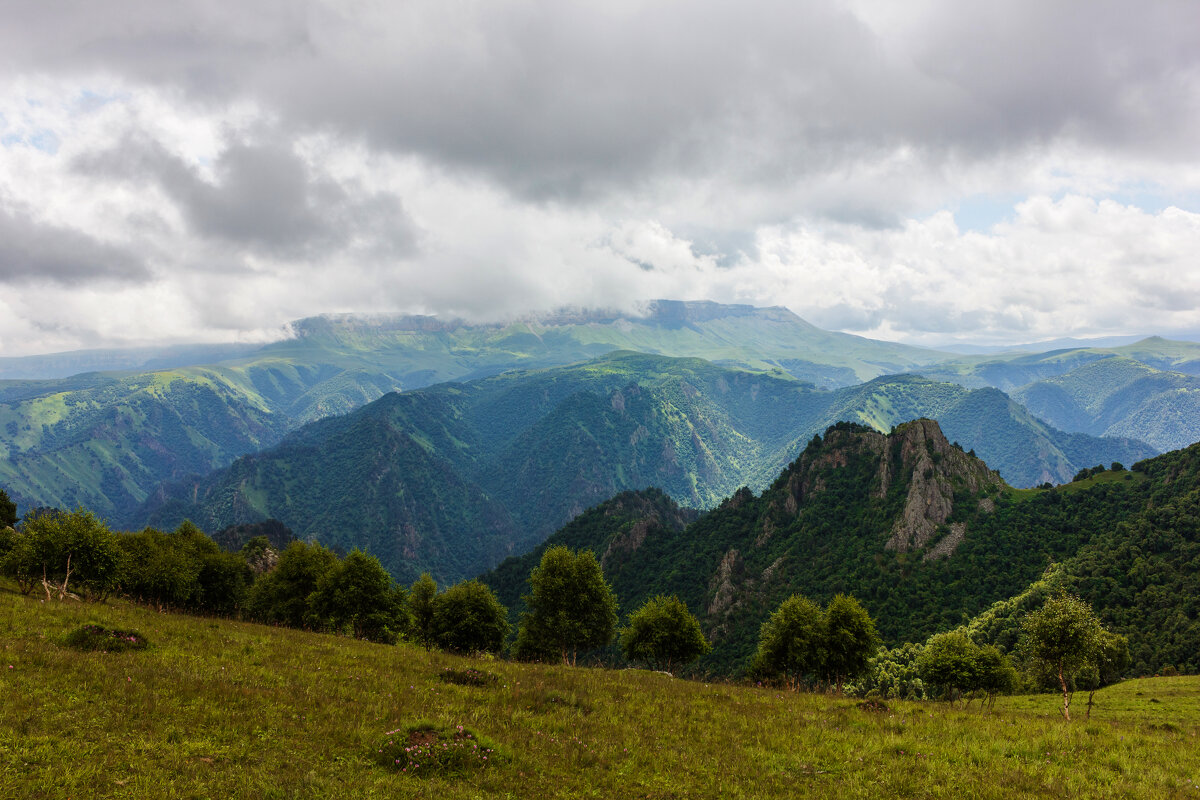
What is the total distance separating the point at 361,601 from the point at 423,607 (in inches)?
317

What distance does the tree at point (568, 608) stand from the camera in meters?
66.3

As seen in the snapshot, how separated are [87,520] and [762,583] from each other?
180735mm

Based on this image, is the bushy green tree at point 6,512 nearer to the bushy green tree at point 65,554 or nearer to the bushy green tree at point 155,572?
the bushy green tree at point 155,572

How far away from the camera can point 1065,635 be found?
3819 centimetres

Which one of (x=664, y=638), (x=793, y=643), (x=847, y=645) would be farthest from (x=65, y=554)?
(x=847, y=645)

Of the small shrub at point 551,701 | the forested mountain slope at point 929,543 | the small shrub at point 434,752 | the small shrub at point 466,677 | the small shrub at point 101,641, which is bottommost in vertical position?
the forested mountain slope at point 929,543

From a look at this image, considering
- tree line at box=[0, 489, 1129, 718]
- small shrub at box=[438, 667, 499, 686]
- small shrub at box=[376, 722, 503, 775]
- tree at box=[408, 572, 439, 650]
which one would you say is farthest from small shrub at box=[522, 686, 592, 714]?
tree at box=[408, 572, 439, 650]

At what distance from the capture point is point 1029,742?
22484 millimetres

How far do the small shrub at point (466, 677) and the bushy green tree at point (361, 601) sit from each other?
43678 millimetres

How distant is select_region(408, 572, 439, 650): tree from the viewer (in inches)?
2803

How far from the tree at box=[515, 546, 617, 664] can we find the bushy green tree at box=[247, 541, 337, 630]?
29.2 metres

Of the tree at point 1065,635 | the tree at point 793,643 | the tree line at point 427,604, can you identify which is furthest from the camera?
the tree line at point 427,604

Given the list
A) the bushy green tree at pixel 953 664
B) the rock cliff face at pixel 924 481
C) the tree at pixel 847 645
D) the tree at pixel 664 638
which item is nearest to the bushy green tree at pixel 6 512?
the tree at pixel 664 638

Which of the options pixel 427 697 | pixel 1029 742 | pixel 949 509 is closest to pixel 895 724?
pixel 1029 742
